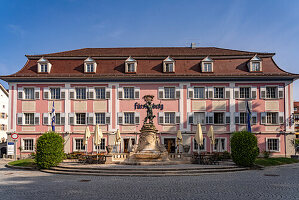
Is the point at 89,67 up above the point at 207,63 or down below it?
below

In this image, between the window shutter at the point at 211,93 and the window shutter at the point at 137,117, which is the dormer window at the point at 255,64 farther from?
the window shutter at the point at 137,117

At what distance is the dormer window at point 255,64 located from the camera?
31.5 metres

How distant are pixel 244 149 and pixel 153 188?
9.55 meters

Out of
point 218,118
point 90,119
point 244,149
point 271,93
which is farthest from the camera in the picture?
point 218,118

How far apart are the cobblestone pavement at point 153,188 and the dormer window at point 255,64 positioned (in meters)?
18.0

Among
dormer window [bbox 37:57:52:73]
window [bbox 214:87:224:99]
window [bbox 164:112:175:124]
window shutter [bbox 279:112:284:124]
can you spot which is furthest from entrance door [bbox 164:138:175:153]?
dormer window [bbox 37:57:52:73]

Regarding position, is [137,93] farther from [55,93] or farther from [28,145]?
[28,145]

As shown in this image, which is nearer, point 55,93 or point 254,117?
point 254,117

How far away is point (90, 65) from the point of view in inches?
1270

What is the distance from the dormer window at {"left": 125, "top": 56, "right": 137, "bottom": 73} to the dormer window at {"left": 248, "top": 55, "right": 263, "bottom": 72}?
1287 centimetres

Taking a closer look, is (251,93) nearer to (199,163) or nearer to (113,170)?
(199,163)

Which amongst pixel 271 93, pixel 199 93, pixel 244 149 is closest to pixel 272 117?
pixel 271 93

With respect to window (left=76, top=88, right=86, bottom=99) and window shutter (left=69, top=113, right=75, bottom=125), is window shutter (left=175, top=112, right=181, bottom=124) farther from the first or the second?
window shutter (left=69, top=113, right=75, bottom=125)

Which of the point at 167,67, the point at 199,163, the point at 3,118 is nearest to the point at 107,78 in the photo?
the point at 167,67
